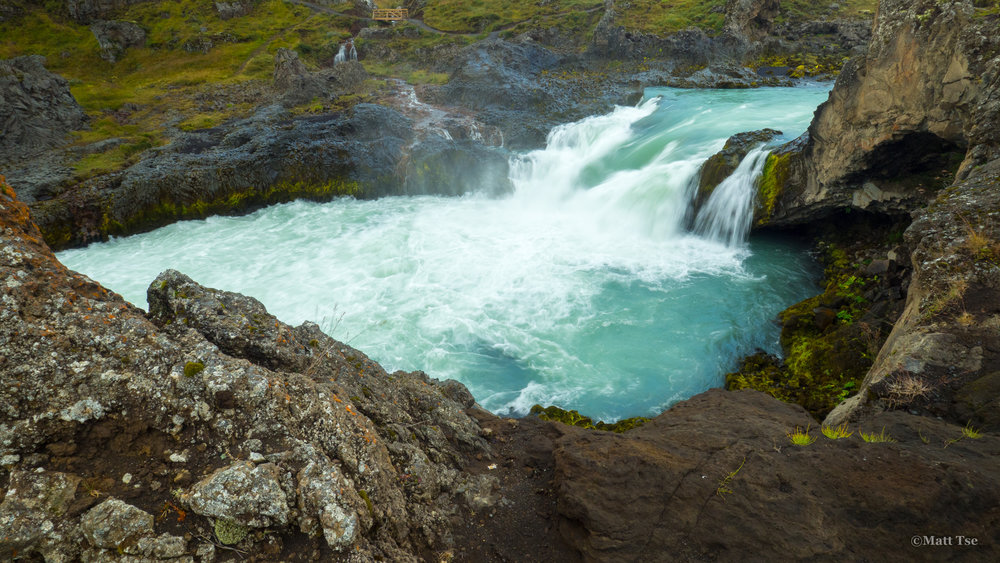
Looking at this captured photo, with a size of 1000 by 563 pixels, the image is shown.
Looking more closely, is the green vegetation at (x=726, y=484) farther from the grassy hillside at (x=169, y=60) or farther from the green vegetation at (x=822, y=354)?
the grassy hillside at (x=169, y=60)

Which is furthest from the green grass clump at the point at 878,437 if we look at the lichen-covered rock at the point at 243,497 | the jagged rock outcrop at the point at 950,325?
the lichen-covered rock at the point at 243,497

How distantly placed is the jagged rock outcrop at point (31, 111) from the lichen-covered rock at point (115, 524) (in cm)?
3074

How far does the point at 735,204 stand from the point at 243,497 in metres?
20.4

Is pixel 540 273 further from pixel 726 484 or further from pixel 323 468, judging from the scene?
pixel 323 468

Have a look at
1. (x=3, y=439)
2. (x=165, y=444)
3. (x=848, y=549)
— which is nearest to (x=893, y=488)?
(x=848, y=549)

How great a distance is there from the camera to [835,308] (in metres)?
13.6

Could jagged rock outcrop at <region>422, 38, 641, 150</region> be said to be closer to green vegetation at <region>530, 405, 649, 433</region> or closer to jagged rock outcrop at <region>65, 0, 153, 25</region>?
green vegetation at <region>530, 405, 649, 433</region>

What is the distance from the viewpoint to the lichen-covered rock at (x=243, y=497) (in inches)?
146

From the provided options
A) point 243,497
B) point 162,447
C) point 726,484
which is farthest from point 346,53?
point 726,484

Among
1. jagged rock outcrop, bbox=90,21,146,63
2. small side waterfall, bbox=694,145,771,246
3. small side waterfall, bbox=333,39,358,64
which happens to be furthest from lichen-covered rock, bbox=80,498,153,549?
jagged rock outcrop, bbox=90,21,146,63

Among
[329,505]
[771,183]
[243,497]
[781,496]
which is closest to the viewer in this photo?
[243,497]

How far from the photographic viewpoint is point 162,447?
4.05m

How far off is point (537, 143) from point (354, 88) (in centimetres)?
1885

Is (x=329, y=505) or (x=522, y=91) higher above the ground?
(x=522, y=91)
